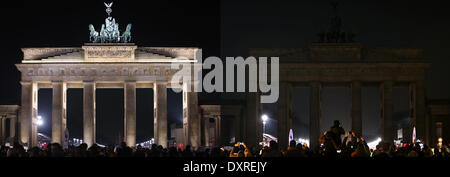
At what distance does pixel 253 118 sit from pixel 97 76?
18.5 m

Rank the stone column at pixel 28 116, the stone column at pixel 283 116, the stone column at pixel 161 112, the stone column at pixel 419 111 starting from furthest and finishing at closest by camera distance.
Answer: the stone column at pixel 161 112
the stone column at pixel 28 116
the stone column at pixel 283 116
the stone column at pixel 419 111

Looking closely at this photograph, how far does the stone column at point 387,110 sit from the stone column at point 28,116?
129ft

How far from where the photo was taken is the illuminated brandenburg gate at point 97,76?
303 feet

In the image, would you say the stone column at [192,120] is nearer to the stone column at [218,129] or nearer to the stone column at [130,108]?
the stone column at [218,129]

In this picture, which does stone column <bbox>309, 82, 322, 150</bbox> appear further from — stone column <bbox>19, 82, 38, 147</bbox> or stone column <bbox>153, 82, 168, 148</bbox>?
stone column <bbox>19, 82, 38, 147</bbox>

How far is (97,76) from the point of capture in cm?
9331

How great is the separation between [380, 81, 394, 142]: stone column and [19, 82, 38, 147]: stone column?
39.2 meters

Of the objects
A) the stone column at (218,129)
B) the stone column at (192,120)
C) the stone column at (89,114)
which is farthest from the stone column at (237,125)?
the stone column at (89,114)

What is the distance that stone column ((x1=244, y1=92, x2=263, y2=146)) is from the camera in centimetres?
9019

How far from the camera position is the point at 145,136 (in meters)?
130

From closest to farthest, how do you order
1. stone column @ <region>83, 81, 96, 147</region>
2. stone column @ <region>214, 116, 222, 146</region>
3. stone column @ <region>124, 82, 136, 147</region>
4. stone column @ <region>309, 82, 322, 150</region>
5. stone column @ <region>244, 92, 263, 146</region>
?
stone column @ <region>309, 82, 322, 150</region> < stone column @ <region>244, 92, 263, 146</region> < stone column @ <region>83, 81, 96, 147</region> < stone column @ <region>124, 82, 136, 147</region> < stone column @ <region>214, 116, 222, 146</region>

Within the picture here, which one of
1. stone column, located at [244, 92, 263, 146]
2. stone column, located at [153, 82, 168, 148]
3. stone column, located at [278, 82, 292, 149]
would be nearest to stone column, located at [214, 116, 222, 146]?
stone column, located at [153, 82, 168, 148]
